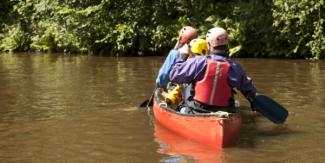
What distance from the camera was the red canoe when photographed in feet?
23.6

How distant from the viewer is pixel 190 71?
7457mm

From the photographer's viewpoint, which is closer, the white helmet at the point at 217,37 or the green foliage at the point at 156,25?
the white helmet at the point at 217,37

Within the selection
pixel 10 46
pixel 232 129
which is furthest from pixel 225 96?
pixel 10 46

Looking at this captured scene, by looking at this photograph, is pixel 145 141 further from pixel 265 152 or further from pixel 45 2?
pixel 45 2

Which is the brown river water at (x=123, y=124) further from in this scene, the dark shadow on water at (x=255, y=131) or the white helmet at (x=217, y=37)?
the white helmet at (x=217, y=37)

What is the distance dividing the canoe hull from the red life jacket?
0.25m

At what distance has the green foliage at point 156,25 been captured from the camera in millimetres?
19500

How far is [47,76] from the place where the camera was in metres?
16.5

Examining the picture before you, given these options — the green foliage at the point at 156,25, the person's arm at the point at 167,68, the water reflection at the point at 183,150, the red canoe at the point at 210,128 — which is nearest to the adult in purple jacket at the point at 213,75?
the red canoe at the point at 210,128

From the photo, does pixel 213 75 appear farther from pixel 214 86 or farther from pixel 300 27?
pixel 300 27

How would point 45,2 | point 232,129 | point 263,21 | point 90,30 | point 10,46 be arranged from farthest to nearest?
point 10,46 < point 45,2 < point 90,30 < point 263,21 < point 232,129

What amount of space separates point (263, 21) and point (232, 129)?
45.5 feet

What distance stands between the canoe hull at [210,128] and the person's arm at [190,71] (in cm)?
48

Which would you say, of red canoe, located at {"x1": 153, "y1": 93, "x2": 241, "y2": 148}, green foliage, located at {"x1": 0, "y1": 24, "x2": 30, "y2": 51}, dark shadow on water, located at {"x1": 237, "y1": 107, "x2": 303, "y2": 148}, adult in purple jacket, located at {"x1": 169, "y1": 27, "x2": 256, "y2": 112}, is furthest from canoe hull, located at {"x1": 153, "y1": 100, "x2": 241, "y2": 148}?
green foliage, located at {"x1": 0, "y1": 24, "x2": 30, "y2": 51}
